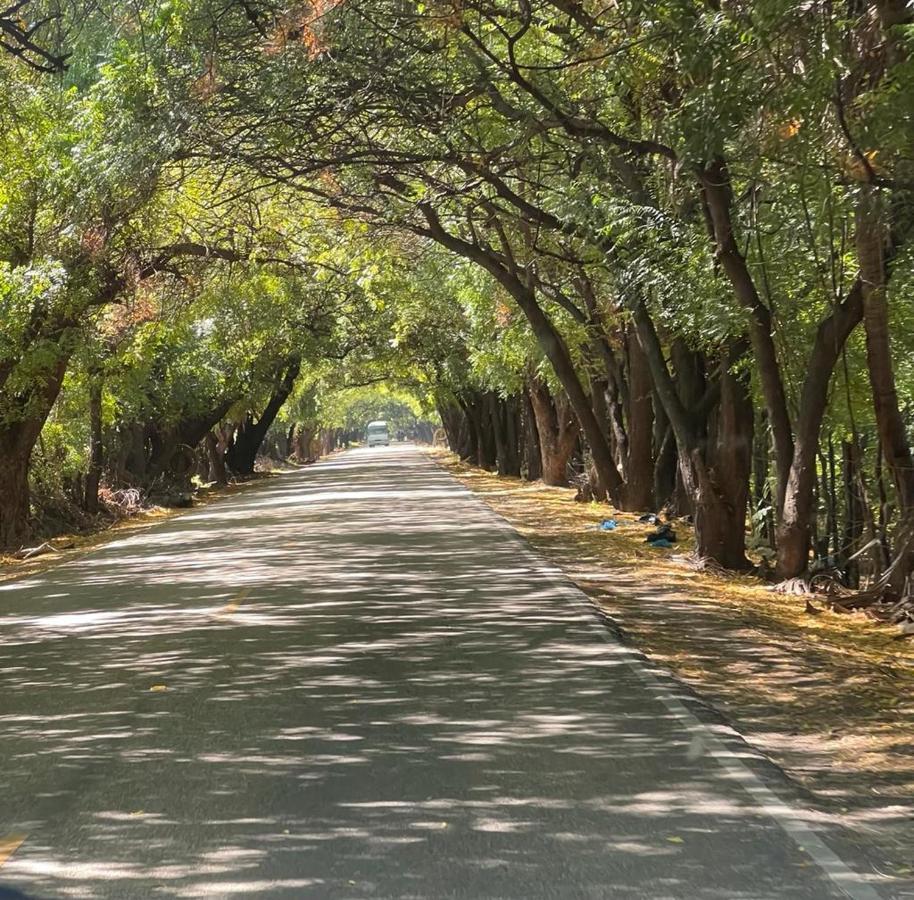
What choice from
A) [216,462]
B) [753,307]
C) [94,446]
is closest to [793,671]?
[753,307]

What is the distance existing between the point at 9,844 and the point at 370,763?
1875mm

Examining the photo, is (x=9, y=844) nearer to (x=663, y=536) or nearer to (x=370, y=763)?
(x=370, y=763)

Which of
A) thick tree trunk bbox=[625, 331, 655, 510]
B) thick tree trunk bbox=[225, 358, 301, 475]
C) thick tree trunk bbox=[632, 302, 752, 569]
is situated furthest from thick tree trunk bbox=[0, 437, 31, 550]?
thick tree trunk bbox=[225, 358, 301, 475]

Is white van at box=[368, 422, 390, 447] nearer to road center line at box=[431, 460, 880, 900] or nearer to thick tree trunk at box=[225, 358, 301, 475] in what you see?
thick tree trunk at box=[225, 358, 301, 475]

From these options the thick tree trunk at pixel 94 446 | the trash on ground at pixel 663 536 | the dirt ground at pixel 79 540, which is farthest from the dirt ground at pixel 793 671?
the thick tree trunk at pixel 94 446

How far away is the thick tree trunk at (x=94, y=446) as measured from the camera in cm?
2711

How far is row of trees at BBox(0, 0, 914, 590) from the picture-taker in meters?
8.67

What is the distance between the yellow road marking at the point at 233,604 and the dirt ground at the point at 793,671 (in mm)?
3902

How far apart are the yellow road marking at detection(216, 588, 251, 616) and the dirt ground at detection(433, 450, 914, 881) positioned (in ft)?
12.8

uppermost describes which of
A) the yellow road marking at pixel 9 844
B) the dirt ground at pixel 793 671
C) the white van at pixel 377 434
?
the white van at pixel 377 434

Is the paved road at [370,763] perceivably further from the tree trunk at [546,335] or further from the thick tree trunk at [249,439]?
the thick tree trunk at [249,439]

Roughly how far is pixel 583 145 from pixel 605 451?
38.2 feet

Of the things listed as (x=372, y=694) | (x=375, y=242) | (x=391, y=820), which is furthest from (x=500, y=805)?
(x=375, y=242)

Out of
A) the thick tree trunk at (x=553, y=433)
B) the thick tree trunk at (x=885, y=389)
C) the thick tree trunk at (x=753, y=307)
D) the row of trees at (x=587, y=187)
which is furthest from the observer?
the thick tree trunk at (x=553, y=433)
